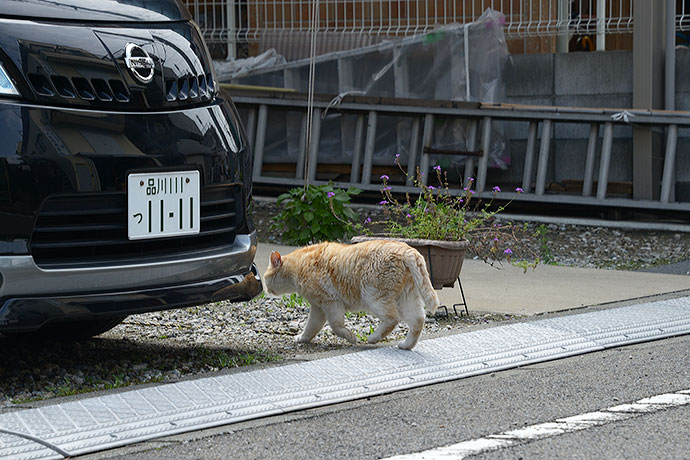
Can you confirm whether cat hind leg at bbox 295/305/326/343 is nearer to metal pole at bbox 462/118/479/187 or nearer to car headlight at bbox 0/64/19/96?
car headlight at bbox 0/64/19/96

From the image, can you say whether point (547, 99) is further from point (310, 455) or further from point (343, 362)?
point (310, 455)

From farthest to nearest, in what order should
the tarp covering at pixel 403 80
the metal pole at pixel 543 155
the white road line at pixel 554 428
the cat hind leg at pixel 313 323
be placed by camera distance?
the tarp covering at pixel 403 80
the metal pole at pixel 543 155
the cat hind leg at pixel 313 323
the white road line at pixel 554 428

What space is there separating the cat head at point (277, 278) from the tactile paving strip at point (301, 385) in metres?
0.62

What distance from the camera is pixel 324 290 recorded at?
190 inches

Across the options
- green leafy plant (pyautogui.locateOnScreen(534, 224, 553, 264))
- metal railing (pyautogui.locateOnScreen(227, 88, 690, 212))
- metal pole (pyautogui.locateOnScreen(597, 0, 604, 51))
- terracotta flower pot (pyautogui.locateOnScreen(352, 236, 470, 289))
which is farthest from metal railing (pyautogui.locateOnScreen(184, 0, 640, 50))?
terracotta flower pot (pyautogui.locateOnScreen(352, 236, 470, 289))

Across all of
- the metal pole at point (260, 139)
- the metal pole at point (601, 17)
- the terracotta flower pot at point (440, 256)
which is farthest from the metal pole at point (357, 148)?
the terracotta flower pot at point (440, 256)

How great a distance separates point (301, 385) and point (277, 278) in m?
1.07

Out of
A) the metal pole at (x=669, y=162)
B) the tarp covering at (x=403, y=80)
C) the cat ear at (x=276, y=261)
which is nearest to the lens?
the cat ear at (x=276, y=261)

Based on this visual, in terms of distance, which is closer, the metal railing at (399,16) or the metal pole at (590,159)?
the metal pole at (590,159)

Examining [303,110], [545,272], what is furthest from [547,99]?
[545,272]

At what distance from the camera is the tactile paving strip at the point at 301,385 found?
352 centimetres

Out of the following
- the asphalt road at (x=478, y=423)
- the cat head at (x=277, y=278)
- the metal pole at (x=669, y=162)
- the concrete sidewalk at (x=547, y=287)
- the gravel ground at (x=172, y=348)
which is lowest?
the asphalt road at (x=478, y=423)

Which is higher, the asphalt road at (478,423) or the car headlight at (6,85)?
the car headlight at (6,85)

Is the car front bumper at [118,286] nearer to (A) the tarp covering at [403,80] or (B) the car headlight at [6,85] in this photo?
(B) the car headlight at [6,85]
